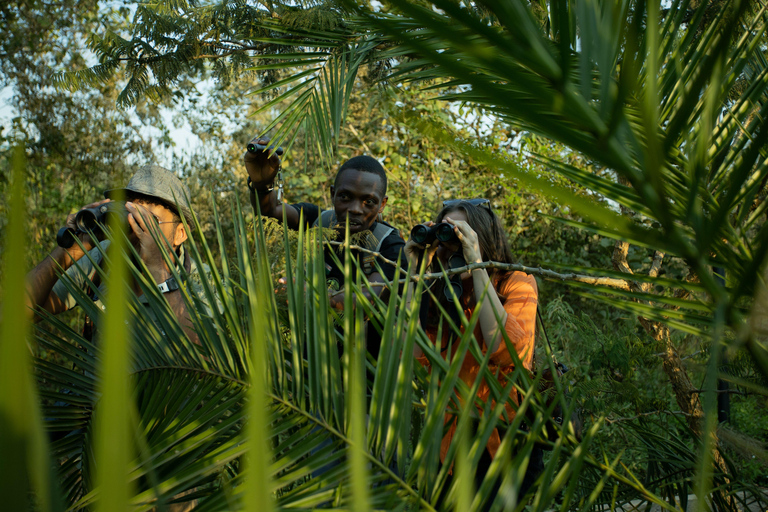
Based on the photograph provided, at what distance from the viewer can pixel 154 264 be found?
7.36 feet

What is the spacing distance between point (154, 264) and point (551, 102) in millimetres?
2146

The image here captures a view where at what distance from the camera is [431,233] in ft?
5.76

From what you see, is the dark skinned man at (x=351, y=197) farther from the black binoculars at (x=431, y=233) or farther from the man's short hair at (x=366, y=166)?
the black binoculars at (x=431, y=233)

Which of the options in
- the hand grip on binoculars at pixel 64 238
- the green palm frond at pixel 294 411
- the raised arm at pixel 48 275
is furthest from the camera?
the raised arm at pixel 48 275

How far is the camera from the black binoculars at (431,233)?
1713mm

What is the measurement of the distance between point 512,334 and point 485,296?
0.19 meters

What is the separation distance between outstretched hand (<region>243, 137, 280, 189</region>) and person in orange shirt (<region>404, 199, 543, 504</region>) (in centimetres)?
78

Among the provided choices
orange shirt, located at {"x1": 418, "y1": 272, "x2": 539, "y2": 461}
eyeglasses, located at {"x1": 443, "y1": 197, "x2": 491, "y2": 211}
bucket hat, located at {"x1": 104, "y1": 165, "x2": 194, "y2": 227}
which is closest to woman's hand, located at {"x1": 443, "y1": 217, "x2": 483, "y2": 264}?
orange shirt, located at {"x1": 418, "y1": 272, "x2": 539, "y2": 461}

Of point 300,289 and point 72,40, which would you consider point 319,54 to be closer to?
point 300,289

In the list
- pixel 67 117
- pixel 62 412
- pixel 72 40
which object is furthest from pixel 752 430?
pixel 72 40

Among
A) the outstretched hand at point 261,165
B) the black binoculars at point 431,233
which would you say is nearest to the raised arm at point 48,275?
the outstretched hand at point 261,165

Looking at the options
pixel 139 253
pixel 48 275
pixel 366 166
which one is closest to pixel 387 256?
pixel 366 166

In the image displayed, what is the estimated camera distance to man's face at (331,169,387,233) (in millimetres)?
2459

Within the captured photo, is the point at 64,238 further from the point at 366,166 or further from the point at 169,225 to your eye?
the point at 366,166
